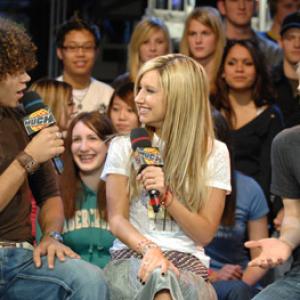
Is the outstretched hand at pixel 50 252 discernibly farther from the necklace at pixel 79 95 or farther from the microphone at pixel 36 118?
the necklace at pixel 79 95

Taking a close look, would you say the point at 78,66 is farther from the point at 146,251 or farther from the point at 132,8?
the point at 146,251

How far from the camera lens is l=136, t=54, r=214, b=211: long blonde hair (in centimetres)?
412

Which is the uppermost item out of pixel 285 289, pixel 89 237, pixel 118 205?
pixel 118 205

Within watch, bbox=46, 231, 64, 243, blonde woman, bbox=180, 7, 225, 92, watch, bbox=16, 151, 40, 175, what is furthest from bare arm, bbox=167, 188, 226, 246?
blonde woman, bbox=180, 7, 225, 92

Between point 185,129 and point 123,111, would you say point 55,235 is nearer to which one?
A: point 185,129

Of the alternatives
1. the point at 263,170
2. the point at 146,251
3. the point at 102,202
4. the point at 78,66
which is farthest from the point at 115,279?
the point at 78,66

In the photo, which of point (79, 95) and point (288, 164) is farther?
point (79, 95)

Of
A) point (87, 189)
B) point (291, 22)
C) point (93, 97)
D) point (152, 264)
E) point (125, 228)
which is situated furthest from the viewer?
point (93, 97)

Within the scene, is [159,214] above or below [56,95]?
below

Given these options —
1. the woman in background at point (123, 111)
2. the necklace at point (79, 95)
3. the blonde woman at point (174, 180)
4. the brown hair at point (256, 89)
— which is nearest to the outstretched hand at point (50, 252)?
the blonde woman at point (174, 180)

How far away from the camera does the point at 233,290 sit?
4457 mm

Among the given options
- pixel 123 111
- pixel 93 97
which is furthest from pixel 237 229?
pixel 93 97

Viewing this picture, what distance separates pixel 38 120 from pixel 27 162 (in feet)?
0.58

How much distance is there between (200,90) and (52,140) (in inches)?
28.9
